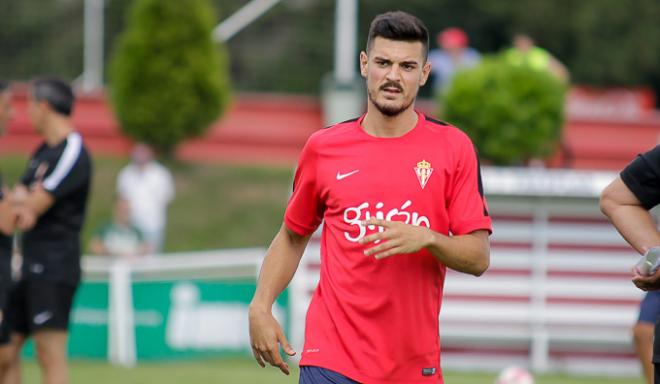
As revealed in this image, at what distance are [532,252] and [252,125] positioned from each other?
1057 cm

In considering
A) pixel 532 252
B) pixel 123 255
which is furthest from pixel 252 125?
pixel 532 252

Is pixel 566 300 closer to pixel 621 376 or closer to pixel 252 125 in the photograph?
pixel 621 376

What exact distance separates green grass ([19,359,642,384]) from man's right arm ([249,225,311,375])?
6103 millimetres

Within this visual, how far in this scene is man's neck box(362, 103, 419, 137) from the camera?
5.92 metres

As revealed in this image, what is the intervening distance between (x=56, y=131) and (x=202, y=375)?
4005 mm

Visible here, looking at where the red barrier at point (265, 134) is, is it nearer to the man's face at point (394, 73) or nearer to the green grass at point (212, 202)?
the green grass at point (212, 202)

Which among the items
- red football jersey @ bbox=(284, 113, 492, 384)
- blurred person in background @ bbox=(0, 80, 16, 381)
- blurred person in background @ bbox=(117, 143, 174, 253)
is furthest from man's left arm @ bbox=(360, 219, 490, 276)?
blurred person in background @ bbox=(117, 143, 174, 253)

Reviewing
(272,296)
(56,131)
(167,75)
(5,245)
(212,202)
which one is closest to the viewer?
(272,296)

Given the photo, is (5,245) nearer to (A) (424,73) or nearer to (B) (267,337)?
(B) (267,337)

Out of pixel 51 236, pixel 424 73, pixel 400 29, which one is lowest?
pixel 51 236

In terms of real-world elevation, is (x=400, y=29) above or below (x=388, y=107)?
above

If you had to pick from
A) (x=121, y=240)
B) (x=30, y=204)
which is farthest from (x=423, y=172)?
(x=121, y=240)

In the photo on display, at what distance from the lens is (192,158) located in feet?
77.0

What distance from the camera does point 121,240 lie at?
16.4 meters
